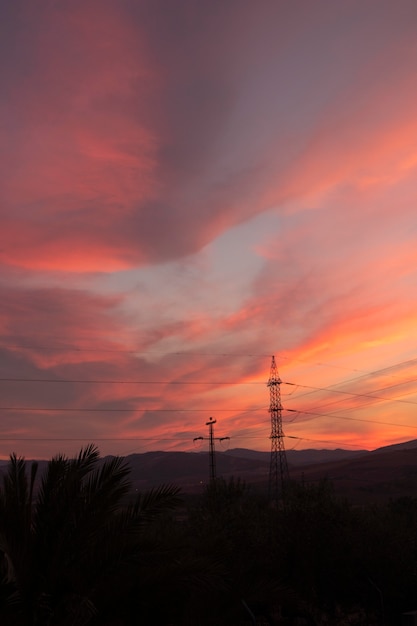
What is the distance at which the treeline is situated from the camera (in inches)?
461

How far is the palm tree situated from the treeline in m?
0.02

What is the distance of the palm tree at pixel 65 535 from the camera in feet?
37.3

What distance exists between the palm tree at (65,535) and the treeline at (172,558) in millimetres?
21

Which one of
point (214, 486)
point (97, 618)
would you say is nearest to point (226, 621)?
point (97, 618)

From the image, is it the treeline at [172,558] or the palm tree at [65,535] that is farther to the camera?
the treeline at [172,558]

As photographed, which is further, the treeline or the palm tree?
the treeline

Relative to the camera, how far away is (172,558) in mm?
13352

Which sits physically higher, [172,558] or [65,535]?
[65,535]

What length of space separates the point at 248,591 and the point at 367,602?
Result: 10.1m

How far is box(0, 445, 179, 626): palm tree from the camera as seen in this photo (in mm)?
11383

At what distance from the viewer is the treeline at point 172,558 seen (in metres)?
11.7

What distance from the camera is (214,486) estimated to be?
3431 centimetres

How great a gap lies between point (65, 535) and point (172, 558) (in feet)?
8.67

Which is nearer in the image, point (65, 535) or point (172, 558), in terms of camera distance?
point (65, 535)
